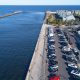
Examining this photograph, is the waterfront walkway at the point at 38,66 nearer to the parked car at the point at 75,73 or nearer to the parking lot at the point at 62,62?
the parking lot at the point at 62,62

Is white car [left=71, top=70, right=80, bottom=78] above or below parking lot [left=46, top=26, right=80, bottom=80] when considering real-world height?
above

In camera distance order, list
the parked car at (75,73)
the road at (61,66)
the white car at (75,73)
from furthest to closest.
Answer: the road at (61,66)
the white car at (75,73)
the parked car at (75,73)

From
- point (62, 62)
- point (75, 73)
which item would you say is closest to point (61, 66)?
point (62, 62)

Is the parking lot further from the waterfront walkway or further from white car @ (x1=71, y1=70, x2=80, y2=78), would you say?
the waterfront walkway

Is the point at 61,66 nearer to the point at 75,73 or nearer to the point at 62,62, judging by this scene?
the point at 62,62

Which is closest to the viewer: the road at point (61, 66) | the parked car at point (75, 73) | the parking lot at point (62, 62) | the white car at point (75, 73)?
the parked car at point (75, 73)

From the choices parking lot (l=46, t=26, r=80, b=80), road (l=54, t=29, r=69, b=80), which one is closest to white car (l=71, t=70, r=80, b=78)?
parking lot (l=46, t=26, r=80, b=80)

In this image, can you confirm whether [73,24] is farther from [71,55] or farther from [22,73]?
[22,73]

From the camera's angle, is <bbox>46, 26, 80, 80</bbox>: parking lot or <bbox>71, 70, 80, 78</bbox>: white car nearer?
<bbox>71, 70, 80, 78</bbox>: white car

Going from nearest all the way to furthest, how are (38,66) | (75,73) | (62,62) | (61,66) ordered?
(75,73) < (61,66) < (38,66) < (62,62)

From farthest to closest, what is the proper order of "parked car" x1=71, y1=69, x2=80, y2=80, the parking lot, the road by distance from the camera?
the road, the parking lot, "parked car" x1=71, y1=69, x2=80, y2=80

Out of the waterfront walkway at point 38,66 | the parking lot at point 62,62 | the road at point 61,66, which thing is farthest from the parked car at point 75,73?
the waterfront walkway at point 38,66
